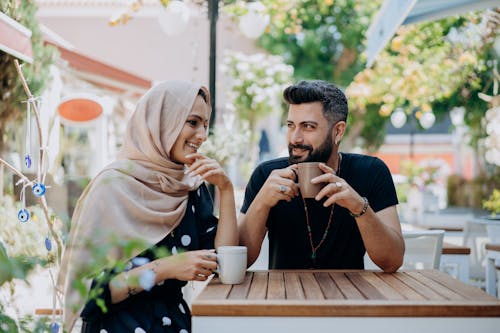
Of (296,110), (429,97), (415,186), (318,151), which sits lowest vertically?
(415,186)

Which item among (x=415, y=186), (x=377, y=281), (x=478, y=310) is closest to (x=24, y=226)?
(x=377, y=281)

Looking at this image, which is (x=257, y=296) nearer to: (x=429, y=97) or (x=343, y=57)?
(x=429, y=97)

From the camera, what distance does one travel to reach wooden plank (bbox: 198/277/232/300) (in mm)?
1760

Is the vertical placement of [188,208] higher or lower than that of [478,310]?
higher

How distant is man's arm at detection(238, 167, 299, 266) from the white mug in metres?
0.27

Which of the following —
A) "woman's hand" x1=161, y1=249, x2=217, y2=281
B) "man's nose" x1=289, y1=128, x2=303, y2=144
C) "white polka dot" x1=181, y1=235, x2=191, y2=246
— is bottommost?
"woman's hand" x1=161, y1=249, x2=217, y2=281

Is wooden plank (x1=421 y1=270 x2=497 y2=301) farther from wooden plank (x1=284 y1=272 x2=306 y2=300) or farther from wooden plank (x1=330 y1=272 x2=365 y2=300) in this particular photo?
wooden plank (x1=284 y1=272 x2=306 y2=300)

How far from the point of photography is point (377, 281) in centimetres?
205

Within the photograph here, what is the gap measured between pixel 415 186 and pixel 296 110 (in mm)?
15283

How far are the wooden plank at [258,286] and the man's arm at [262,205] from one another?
18 centimetres

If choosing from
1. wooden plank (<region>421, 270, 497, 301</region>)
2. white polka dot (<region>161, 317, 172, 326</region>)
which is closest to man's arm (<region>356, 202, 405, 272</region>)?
wooden plank (<region>421, 270, 497, 301</region>)

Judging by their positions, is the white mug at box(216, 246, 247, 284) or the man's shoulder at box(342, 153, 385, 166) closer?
the white mug at box(216, 246, 247, 284)

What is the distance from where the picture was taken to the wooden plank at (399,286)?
178cm

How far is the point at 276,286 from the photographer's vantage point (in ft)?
6.36
